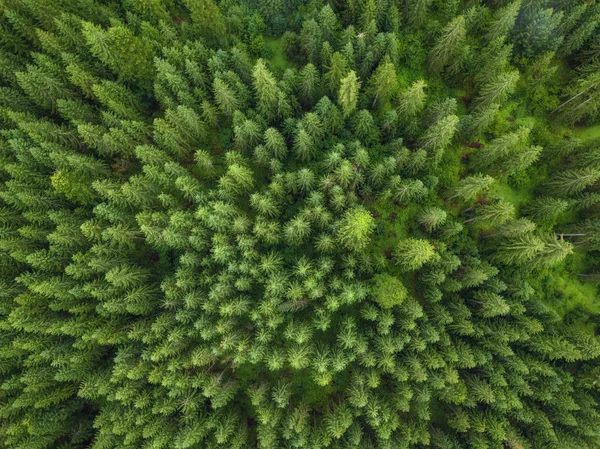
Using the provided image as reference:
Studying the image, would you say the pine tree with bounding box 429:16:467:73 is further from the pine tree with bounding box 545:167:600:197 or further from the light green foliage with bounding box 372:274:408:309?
the light green foliage with bounding box 372:274:408:309

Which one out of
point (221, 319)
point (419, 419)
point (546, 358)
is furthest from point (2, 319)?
point (546, 358)

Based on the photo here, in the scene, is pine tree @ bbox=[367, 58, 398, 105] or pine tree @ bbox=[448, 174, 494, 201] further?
pine tree @ bbox=[367, 58, 398, 105]

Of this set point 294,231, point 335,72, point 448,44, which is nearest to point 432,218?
point 294,231

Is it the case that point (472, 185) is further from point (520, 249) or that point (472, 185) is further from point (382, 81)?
point (382, 81)

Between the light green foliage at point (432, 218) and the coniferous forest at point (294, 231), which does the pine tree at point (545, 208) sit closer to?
the coniferous forest at point (294, 231)

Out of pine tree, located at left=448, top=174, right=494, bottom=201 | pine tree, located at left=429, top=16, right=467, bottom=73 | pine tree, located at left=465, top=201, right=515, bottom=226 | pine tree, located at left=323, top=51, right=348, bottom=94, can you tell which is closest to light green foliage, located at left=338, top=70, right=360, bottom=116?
pine tree, located at left=323, top=51, right=348, bottom=94

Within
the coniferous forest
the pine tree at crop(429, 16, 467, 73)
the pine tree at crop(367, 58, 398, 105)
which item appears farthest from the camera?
the pine tree at crop(429, 16, 467, 73)

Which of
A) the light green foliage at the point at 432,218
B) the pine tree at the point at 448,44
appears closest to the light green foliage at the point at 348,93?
the pine tree at the point at 448,44

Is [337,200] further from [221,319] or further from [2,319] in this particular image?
[2,319]
